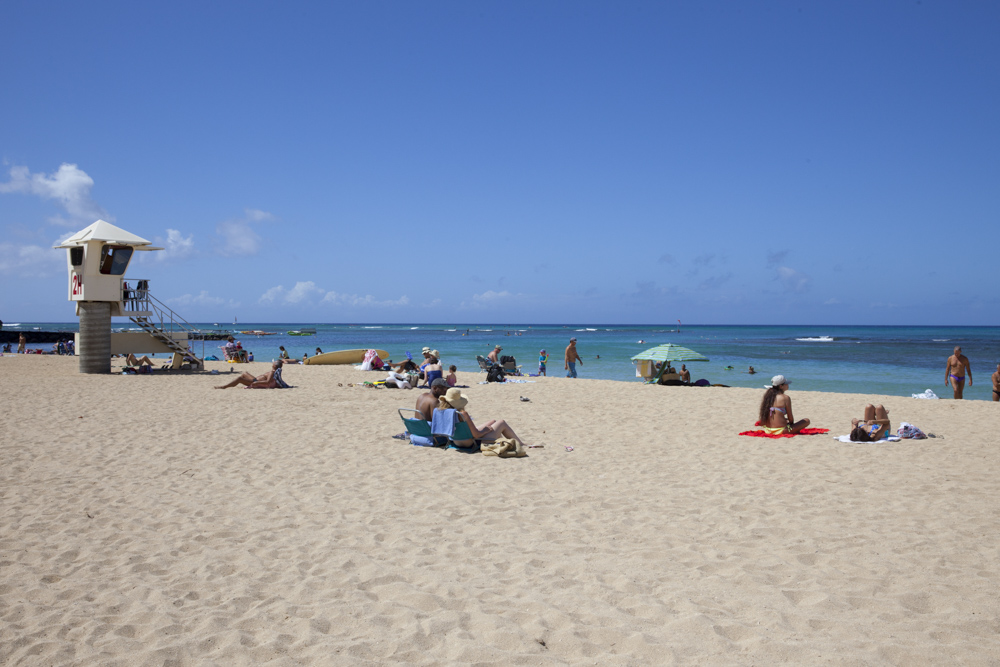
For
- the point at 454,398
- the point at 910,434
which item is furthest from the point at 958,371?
the point at 454,398

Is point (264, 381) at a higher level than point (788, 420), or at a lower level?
lower

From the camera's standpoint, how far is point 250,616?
3236 mm

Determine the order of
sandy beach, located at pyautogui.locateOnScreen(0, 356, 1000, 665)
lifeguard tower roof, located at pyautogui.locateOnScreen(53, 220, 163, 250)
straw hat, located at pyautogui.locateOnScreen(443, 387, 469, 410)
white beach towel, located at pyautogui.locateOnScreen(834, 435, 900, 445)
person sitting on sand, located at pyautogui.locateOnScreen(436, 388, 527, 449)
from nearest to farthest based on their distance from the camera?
1. sandy beach, located at pyautogui.locateOnScreen(0, 356, 1000, 665)
2. person sitting on sand, located at pyautogui.locateOnScreen(436, 388, 527, 449)
3. straw hat, located at pyautogui.locateOnScreen(443, 387, 469, 410)
4. white beach towel, located at pyautogui.locateOnScreen(834, 435, 900, 445)
5. lifeguard tower roof, located at pyautogui.locateOnScreen(53, 220, 163, 250)

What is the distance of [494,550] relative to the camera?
4246 mm

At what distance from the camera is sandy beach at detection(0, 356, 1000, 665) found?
9.75ft

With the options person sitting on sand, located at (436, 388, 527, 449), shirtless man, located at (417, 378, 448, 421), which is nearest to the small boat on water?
shirtless man, located at (417, 378, 448, 421)

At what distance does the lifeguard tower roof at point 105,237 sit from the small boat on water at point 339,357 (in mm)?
7952

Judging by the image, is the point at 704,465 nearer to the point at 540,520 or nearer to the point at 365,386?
the point at 540,520

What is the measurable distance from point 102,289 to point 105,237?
5.16 ft

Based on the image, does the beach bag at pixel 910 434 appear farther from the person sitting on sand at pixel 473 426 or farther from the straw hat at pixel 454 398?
the straw hat at pixel 454 398

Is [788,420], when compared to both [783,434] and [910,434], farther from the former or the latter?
[910,434]

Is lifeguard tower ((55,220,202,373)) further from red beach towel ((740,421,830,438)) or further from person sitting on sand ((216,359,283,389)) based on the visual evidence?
red beach towel ((740,421,830,438))

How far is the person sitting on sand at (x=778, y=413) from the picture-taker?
888cm

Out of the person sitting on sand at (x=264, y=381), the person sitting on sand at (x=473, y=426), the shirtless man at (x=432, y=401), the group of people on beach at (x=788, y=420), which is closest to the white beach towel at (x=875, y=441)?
the group of people on beach at (x=788, y=420)
